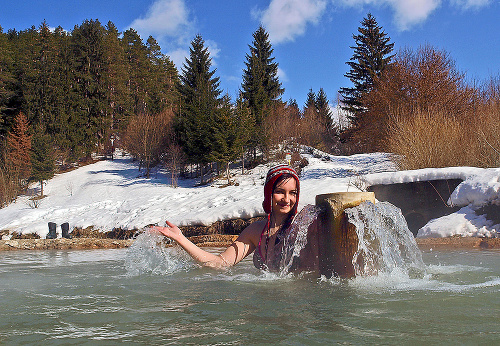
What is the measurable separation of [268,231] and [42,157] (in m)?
29.3

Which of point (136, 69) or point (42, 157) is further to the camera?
point (136, 69)

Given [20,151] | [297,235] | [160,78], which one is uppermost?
[160,78]

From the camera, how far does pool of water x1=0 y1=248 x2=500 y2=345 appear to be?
208 cm

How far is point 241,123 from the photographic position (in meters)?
24.5

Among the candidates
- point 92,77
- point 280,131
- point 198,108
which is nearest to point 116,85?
point 92,77

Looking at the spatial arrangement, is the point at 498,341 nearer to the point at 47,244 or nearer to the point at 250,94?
the point at 47,244

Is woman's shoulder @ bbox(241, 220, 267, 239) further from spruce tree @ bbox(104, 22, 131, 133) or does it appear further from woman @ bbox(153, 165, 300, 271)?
spruce tree @ bbox(104, 22, 131, 133)

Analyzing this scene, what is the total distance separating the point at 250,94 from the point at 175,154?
8065mm

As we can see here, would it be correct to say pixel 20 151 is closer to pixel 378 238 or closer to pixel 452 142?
pixel 452 142

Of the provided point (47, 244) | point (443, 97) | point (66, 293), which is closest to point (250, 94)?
point (443, 97)

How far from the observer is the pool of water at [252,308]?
2076 mm

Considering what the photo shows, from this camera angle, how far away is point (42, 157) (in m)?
28.7

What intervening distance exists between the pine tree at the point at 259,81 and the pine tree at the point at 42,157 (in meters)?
14.7

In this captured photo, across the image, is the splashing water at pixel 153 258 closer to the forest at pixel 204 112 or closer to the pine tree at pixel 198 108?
the forest at pixel 204 112
